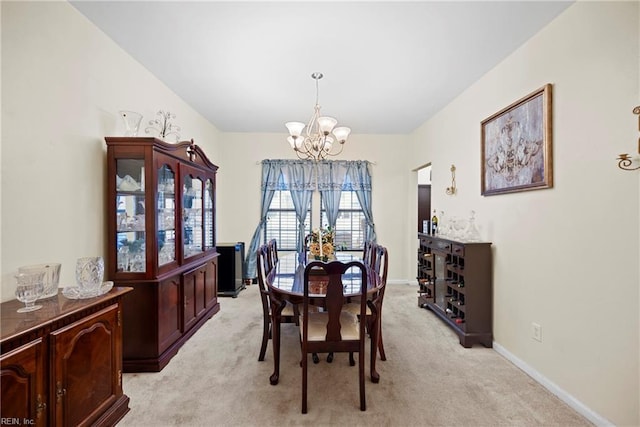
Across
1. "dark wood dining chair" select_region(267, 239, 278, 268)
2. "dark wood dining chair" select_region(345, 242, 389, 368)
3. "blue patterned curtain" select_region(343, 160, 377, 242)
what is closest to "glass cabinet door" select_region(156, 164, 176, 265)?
"dark wood dining chair" select_region(267, 239, 278, 268)

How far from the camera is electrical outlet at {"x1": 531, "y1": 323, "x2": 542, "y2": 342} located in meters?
2.18

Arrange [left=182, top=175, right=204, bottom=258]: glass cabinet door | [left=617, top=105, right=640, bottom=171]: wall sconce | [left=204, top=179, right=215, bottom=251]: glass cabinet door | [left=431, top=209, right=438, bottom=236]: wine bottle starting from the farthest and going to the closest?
[left=431, top=209, right=438, bottom=236]: wine bottle, [left=204, top=179, right=215, bottom=251]: glass cabinet door, [left=182, top=175, right=204, bottom=258]: glass cabinet door, [left=617, top=105, right=640, bottom=171]: wall sconce

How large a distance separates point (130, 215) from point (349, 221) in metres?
3.58

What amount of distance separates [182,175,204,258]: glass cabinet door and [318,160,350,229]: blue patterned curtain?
2294 mm

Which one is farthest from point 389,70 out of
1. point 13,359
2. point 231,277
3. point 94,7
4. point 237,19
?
point 231,277

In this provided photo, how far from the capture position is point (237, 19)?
2.04m

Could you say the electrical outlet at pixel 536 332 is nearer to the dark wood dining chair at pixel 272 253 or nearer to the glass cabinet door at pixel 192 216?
the dark wood dining chair at pixel 272 253

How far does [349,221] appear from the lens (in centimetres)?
521

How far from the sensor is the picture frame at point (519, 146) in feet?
6.93

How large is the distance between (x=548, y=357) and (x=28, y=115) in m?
3.92

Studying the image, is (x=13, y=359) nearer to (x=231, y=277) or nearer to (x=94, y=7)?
(x=94, y=7)

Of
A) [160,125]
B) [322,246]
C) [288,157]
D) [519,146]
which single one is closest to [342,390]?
[322,246]

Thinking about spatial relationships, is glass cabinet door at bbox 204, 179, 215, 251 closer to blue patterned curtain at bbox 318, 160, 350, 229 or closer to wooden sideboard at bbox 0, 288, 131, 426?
wooden sideboard at bbox 0, 288, 131, 426

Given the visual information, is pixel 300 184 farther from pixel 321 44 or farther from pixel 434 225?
pixel 321 44
